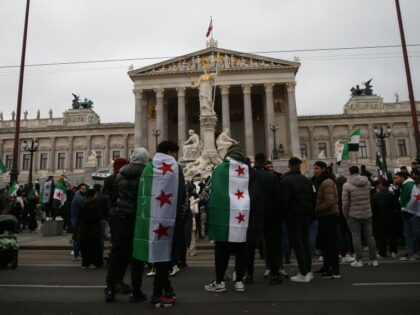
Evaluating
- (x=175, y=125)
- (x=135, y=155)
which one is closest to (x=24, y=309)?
(x=135, y=155)

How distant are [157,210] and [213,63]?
45.5 meters

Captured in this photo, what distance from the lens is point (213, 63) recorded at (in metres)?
48.0

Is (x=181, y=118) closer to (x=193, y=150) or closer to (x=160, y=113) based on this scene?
(x=160, y=113)

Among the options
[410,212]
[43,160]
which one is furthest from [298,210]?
[43,160]

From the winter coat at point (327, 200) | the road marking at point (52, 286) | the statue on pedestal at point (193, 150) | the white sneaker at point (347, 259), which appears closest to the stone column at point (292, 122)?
Result: the statue on pedestal at point (193, 150)

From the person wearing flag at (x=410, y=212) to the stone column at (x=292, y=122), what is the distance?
37.1m

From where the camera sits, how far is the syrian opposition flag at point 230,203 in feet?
17.5

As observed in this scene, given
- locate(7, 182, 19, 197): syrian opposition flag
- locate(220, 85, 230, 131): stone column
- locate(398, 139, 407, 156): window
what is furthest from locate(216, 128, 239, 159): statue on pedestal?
locate(398, 139, 407, 156): window

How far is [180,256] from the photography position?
7492 mm

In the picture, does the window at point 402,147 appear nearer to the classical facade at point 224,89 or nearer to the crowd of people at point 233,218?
the classical facade at point 224,89

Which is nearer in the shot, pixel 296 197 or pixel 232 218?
pixel 232 218

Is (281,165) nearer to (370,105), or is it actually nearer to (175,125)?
(175,125)

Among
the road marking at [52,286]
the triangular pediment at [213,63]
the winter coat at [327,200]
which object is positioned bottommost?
→ the road marking at [52,286]

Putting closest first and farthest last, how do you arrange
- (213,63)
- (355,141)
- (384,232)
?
1. (384,232)
2. (355,141)
3. (213,63)
